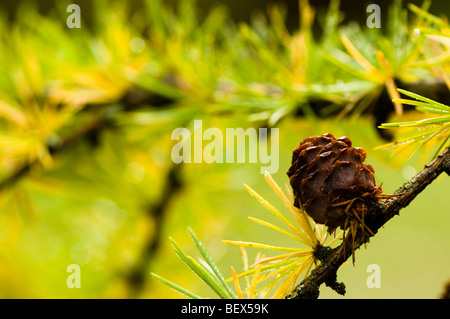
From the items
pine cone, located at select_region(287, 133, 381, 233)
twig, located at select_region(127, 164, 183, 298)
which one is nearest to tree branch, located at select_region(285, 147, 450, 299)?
pine cone, located at select_region(287, 133, 381, 233)

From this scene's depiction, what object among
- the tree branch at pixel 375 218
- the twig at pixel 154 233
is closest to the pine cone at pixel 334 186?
the tree branch at pixel 375 218

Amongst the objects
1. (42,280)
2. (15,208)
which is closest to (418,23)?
(15,208)

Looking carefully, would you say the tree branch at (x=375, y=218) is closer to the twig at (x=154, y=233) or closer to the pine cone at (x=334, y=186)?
the pine cone at (x=334, y=186)

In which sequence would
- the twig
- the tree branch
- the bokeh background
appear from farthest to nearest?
the twig → the bokeh background → the tree branch

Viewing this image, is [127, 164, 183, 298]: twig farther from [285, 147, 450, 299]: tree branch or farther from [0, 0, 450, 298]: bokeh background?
[285, 147, 450, 299]: tree branch

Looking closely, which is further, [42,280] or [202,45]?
[42,280]
